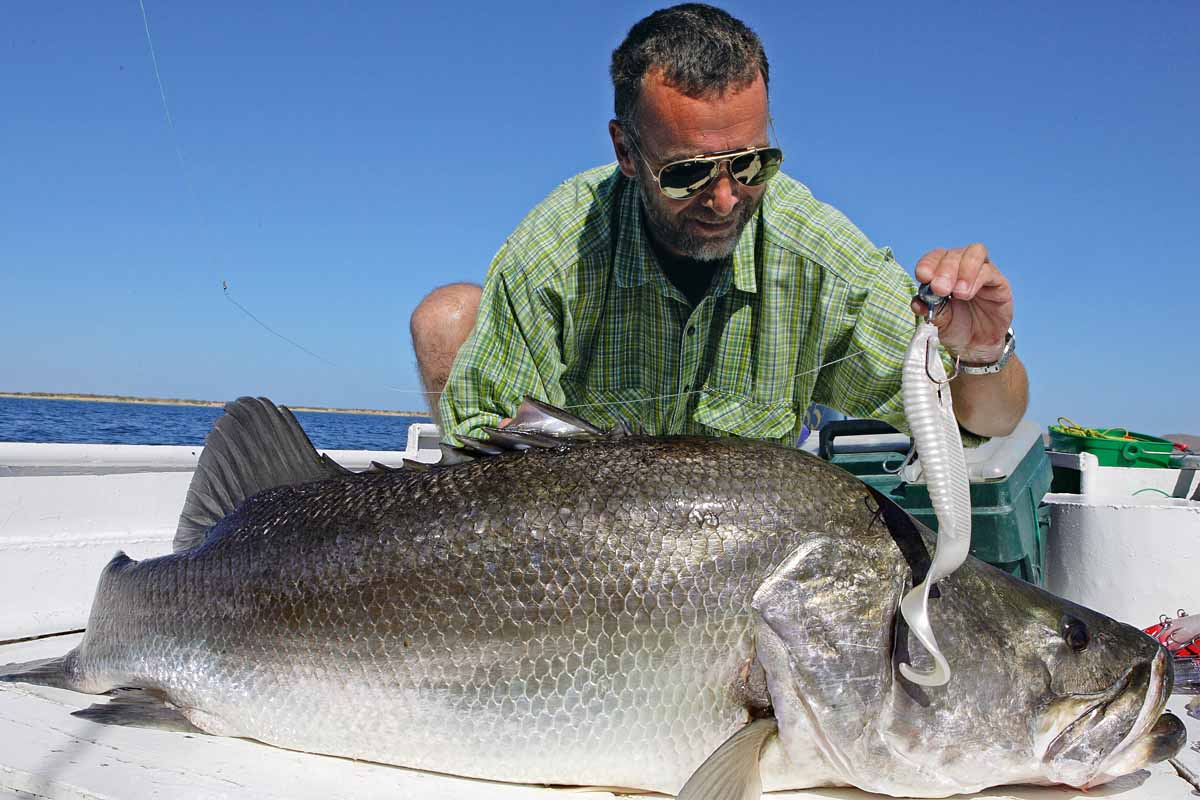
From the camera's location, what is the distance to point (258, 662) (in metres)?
2.36

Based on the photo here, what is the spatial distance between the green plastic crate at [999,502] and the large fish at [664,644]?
142cm

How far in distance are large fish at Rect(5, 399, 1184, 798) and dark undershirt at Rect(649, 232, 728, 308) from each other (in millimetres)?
1667

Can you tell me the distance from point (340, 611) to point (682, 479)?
0.91 m

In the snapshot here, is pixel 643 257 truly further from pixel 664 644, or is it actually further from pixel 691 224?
pixel 664 644

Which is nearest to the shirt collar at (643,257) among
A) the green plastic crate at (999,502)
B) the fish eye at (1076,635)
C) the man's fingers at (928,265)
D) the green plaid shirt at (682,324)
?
the green plaid shirt at (682,324)

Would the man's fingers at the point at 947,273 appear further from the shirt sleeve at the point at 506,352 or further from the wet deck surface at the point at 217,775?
the shirt sleeve at the point at 506,352

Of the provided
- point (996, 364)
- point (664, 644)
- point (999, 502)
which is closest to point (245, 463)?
point (664, 644)

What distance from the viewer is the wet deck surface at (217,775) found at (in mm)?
1929

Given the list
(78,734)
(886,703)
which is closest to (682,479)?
(886,703)

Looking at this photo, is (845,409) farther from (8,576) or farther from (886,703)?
(8,576)

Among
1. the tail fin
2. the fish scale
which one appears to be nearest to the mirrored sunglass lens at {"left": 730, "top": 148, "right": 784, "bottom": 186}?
the fish scale

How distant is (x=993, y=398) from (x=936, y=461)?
171cm

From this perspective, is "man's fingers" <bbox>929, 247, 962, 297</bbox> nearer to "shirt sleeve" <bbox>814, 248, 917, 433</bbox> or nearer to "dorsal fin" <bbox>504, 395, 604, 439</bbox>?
"dorsal fin" <bbox>504, 395, 604, 439</bbox>

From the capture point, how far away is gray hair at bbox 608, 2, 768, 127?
135 inches
